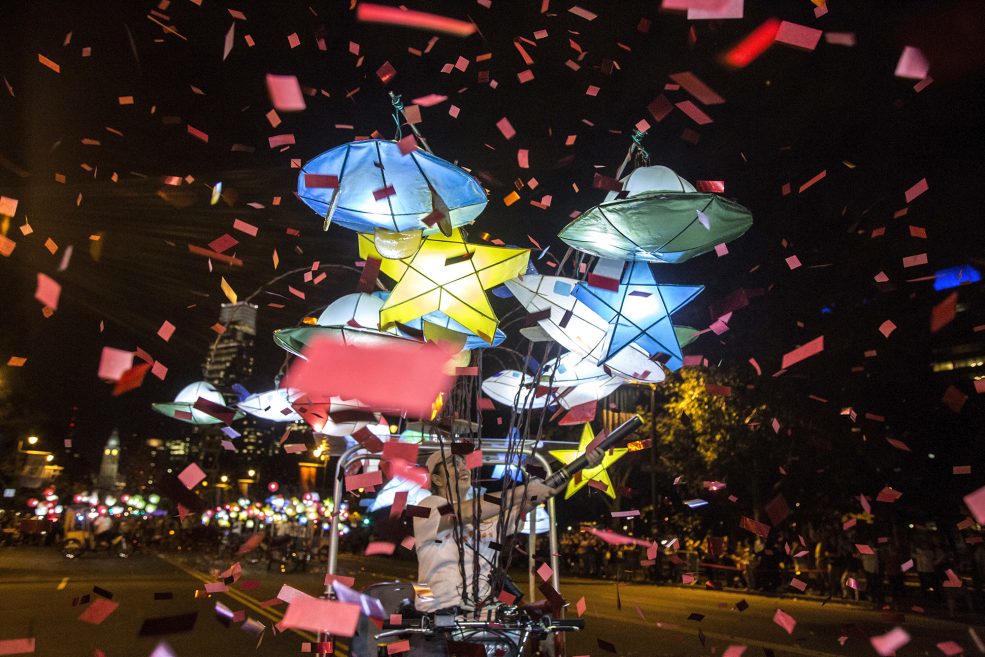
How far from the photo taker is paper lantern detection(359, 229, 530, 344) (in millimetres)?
3633

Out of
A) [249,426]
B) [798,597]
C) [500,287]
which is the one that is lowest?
[798,597]

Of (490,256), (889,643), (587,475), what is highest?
(490,256)

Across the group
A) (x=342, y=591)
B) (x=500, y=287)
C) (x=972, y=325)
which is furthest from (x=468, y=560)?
(x=972, y=325)

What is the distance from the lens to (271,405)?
5316 mm

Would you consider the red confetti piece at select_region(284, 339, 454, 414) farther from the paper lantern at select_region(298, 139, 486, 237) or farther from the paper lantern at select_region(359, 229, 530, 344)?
the paper lantern at select_region(298, 139, 486, 237)

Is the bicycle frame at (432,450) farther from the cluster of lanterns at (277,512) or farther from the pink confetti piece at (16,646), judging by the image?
the cluster of lanterns at (277,512)

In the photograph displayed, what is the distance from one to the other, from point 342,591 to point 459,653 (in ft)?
2.99

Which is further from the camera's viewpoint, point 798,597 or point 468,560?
point 798,597

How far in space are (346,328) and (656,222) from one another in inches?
69.5

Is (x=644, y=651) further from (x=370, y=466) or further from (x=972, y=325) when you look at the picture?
(x=972, y=325)

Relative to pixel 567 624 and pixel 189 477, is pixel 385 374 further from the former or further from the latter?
pixel 189 477

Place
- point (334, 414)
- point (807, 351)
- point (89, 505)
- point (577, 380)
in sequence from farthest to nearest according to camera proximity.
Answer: point (89, 505) < point (807, 351) < point (334, 414) < point (577, 380)

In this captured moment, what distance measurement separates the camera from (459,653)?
3289 mm

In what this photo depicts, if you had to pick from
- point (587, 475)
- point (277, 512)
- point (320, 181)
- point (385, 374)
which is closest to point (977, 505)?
point (587, 475)
